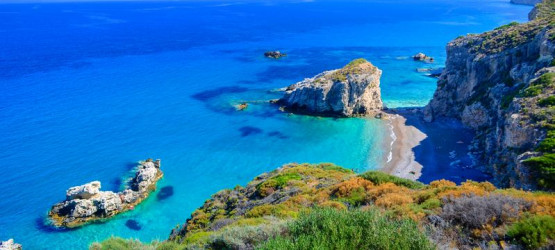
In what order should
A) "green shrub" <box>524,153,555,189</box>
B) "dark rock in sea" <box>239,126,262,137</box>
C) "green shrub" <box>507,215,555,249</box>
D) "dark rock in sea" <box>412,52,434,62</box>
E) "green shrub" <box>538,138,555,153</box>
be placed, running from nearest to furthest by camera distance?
"green shrub" <box>507,215,555,249</box> < "green shrub" <box>524,153,555,189</box> < "green shrub" <box>538,138,555,153</box> < "dark rock in sea" <box>239,126,262,137</box> < "dark rock in sea" <box>412,52,434,62</box>

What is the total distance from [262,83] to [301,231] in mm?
56784

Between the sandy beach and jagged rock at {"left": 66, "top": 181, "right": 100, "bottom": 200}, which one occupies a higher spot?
the sandy beach

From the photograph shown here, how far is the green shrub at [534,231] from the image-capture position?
393 inches

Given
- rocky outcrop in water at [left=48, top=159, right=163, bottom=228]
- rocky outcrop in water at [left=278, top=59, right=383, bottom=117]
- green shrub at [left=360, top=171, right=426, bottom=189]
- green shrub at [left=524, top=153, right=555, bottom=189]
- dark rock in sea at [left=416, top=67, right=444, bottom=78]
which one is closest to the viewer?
green shrub at [left=360, top=171, right=426, bottom=189]

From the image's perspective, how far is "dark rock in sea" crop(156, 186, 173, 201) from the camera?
33688 mm

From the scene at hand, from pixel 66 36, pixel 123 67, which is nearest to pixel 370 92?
pixel 123 67

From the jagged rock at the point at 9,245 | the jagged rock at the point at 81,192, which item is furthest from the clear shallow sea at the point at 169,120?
the jagged rock at the point at 81,192

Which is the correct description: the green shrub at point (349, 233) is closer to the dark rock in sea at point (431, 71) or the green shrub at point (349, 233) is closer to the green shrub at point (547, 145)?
the green shrub at point (547, 145)

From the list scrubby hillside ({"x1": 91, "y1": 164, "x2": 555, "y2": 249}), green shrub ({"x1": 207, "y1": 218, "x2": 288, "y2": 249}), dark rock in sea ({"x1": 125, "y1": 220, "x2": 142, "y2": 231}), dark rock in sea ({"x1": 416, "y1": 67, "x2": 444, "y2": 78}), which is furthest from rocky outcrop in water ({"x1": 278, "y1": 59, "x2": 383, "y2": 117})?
green shrub ({"x1": 207, "y1": 218, "x2": 288, "y2": 249})

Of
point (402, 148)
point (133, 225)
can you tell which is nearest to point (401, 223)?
point (133, 225)

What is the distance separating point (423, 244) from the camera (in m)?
9.32

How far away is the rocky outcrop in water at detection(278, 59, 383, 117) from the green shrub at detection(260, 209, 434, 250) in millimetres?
40367

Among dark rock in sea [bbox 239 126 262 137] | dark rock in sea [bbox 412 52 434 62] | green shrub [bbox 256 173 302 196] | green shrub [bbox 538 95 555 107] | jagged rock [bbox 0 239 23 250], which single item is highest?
green shrub [bbox 538 95 555 107]

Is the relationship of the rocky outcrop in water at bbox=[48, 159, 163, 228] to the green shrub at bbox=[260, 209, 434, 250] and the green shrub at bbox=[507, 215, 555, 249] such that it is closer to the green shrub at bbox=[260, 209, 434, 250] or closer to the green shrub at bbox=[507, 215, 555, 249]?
the green shrub at bbox=[260, 209, 434, 250]
